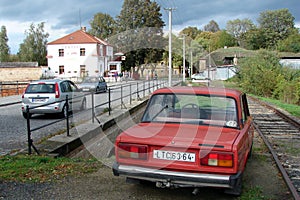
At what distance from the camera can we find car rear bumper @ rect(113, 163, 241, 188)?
4.02 metres

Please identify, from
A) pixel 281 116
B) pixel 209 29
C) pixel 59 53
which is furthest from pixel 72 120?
pixel 209 29

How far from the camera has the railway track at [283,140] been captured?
5.78 meters

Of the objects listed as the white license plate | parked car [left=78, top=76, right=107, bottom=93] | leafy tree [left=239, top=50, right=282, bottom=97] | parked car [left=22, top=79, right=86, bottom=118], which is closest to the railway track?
the white license plate

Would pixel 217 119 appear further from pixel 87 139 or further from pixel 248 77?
pixel 248 77

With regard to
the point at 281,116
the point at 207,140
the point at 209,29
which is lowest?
the point at 281,116

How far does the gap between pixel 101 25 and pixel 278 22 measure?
53405 mm

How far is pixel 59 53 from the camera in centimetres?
5769

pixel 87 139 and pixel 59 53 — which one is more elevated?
pixel 59 53

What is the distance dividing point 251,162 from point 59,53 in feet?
180

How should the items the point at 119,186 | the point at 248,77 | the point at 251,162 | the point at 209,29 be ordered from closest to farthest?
1. the point at 119,186
2. the point at 251,162
3. the point at 248,77
4. the point at 209,29

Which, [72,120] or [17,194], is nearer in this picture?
[17,194]

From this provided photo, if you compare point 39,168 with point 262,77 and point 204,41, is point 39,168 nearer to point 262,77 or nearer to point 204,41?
point 262,77

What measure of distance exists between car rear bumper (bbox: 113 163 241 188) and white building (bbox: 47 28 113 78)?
5137cm

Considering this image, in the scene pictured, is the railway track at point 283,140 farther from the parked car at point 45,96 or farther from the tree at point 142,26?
the tree at point 142,26
